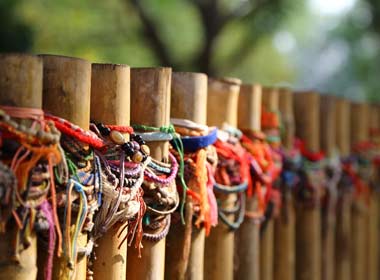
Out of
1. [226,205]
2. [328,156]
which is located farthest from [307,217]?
[226,205]

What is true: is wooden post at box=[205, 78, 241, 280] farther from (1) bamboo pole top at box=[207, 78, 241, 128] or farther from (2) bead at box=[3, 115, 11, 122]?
(2) bead at box=[3, 115, 11, 122]

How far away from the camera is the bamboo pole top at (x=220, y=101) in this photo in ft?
8.45

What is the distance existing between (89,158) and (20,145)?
22cm

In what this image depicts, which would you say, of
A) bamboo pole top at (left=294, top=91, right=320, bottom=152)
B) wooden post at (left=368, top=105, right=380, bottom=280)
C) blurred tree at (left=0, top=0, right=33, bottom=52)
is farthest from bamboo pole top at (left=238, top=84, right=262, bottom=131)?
blurred tree at (left=0, top=0, right=33, bottom=52)

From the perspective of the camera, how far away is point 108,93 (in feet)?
6.33

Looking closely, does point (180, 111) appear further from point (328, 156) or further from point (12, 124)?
point (328, 156)

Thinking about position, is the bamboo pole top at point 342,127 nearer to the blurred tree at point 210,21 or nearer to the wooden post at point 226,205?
the wooden post at point 226,205

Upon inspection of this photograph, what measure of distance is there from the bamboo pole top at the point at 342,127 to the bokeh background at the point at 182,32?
16.3 feet

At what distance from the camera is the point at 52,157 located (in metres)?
1.64

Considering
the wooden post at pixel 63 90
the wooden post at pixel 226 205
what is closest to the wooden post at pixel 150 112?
the wooden post at pixel 63 90

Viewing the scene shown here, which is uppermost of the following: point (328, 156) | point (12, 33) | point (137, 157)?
point (12, 33)

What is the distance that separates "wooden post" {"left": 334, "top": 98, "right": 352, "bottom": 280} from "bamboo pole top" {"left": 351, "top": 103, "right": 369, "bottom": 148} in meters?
0.12

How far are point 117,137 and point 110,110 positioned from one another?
0.09 meters

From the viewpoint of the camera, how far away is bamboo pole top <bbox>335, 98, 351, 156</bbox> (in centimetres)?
368
